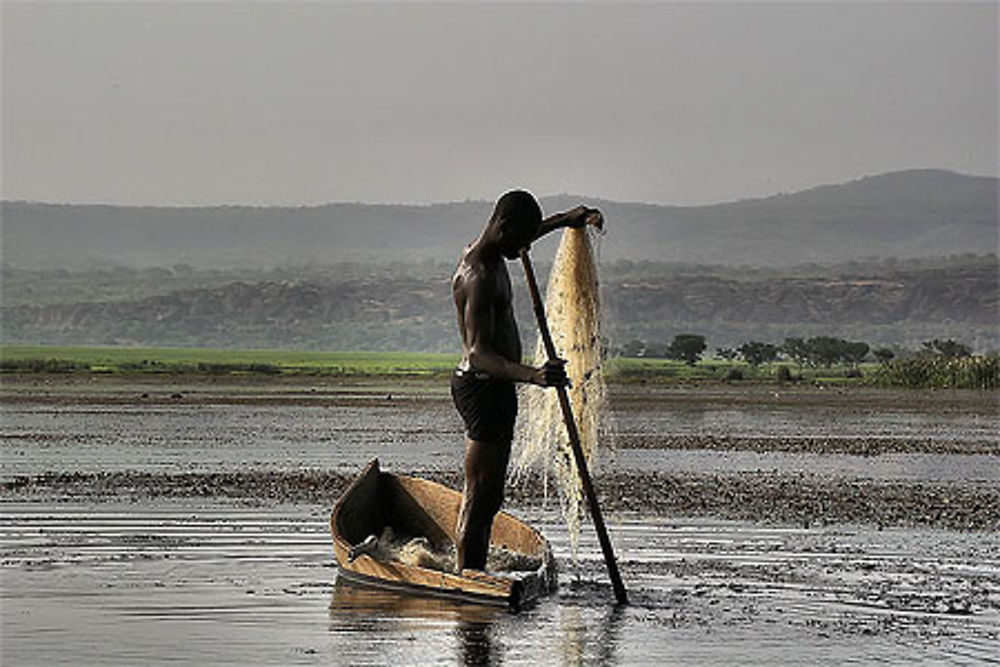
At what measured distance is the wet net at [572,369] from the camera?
16.3m

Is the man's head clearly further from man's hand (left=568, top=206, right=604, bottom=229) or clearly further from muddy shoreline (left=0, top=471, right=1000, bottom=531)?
muddy shoreline (left=0, top=471, right=1000, bottom=531)

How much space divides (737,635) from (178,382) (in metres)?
70.4

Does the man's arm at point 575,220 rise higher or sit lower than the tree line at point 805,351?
higher

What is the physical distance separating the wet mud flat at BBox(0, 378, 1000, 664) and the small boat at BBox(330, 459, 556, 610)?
209 mm

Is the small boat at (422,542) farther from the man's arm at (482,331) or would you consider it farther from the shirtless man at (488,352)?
the man's arm at (482,331)

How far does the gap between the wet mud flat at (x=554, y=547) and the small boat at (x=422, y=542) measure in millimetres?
209

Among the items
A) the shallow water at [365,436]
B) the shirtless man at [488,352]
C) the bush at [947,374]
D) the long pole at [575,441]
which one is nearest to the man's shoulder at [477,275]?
the shirtless man at [488,352]

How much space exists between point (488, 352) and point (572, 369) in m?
1.21

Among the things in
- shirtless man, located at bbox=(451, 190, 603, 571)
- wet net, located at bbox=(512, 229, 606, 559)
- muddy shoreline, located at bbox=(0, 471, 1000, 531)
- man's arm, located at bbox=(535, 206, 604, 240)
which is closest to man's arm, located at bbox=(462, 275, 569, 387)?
shirtless man, located at bbox=(451, 190, 603, 571)

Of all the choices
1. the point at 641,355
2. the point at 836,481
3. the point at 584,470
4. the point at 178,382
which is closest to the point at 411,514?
the point at 584,470

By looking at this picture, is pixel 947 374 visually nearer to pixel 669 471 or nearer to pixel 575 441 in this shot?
pixel 669 471

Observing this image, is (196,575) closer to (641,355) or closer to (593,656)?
(593,656)

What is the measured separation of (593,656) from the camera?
43.0ft

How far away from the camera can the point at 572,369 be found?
1652 cm
